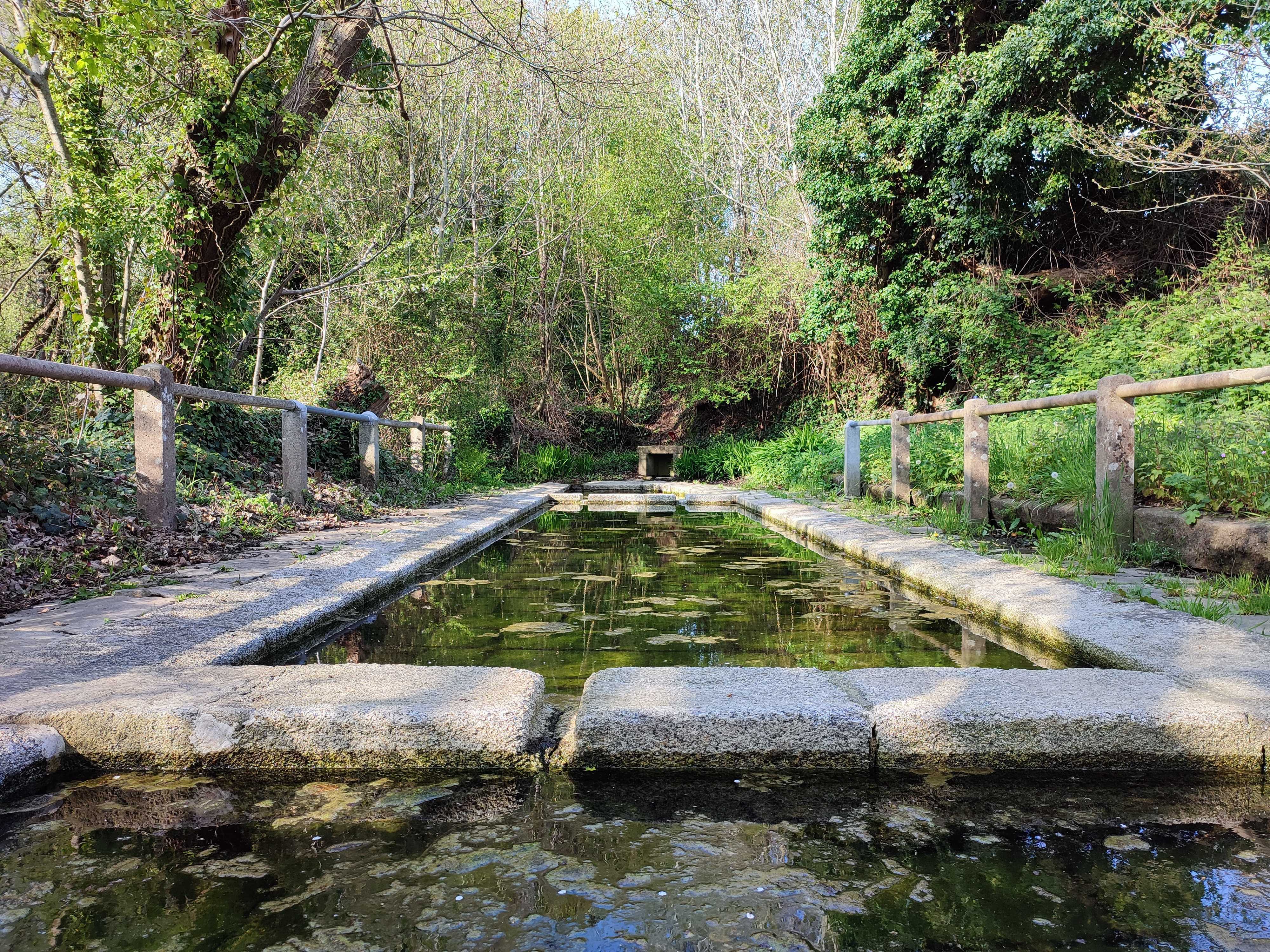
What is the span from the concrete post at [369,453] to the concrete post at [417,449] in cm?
145

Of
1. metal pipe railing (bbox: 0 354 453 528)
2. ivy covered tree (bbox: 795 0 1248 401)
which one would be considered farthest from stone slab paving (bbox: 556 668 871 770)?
ivy covered tree (bbox: 795 0 1248 401)

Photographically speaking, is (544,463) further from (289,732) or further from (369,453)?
(289,732)

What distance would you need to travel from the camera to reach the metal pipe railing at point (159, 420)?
3410mm

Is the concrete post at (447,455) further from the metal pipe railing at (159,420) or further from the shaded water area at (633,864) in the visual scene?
the shaded water area at (633,864)

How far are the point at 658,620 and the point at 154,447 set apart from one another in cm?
291

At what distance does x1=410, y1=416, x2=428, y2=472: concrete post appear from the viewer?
8969 millimetres

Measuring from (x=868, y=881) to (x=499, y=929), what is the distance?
0.57 metres

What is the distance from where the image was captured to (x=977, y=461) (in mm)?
5387

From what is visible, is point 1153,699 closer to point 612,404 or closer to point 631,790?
point 631,790

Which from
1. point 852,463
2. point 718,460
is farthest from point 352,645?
point 718,460

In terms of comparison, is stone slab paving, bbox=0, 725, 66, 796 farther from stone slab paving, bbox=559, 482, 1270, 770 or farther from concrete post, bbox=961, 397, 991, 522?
concrete post, bbox=961, 397, 991, 522

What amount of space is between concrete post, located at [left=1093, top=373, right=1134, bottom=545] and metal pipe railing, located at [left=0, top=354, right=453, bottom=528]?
484 centimetres

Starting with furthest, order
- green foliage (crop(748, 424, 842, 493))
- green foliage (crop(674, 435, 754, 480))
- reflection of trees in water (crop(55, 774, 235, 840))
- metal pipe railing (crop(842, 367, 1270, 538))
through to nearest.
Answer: green foliage (crop(674, 435, 754, 480)) < green foliage (crop(748, 424, 842, 493)) < metal pipe railing (crop(842, 367, 1270, 538)) < reflection of trees in water (crop(55, 774, 235, 840))

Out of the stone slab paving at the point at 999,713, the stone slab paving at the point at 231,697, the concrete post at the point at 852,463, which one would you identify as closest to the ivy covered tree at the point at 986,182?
the concrete post at the point at 852,463
